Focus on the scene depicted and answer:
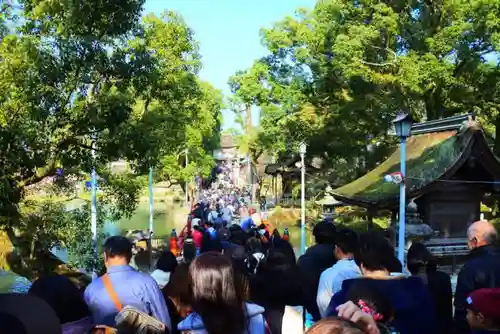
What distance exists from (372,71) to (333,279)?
14449 millimetres

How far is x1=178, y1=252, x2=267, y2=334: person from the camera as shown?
2.48m

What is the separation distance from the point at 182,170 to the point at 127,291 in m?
29.6

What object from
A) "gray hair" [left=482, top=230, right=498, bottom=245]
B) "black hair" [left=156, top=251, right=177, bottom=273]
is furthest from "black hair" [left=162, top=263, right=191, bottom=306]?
"gray hair" [left=482, top=230, right=498, bottom=245]

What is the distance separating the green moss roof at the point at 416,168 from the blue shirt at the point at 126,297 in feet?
36.2

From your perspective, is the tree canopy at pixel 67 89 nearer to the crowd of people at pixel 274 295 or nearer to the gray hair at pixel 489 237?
the crowd of people at pixel 274 295

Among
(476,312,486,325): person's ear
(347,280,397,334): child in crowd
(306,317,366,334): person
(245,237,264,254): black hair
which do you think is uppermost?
(306,317,366,334): person

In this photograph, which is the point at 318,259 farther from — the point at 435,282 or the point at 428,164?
the point at 428,164

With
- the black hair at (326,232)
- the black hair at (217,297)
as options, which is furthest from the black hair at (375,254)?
the black hair at (326,232)

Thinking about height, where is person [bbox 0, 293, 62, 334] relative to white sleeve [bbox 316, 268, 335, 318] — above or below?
above

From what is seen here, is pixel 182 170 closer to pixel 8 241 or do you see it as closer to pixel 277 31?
pixel 277 31

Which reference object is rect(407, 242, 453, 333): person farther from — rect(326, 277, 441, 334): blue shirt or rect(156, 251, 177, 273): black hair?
rect(156, 251, 177, 273): black hair

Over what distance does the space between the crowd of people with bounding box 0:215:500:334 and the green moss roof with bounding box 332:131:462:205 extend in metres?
9.32

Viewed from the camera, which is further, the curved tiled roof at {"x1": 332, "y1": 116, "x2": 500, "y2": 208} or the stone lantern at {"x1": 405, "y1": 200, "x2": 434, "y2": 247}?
the curved tiled roof at {"x1": 332, "y1": 116, "x2": 500, "y2": 208}

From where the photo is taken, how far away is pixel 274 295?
4.17m
